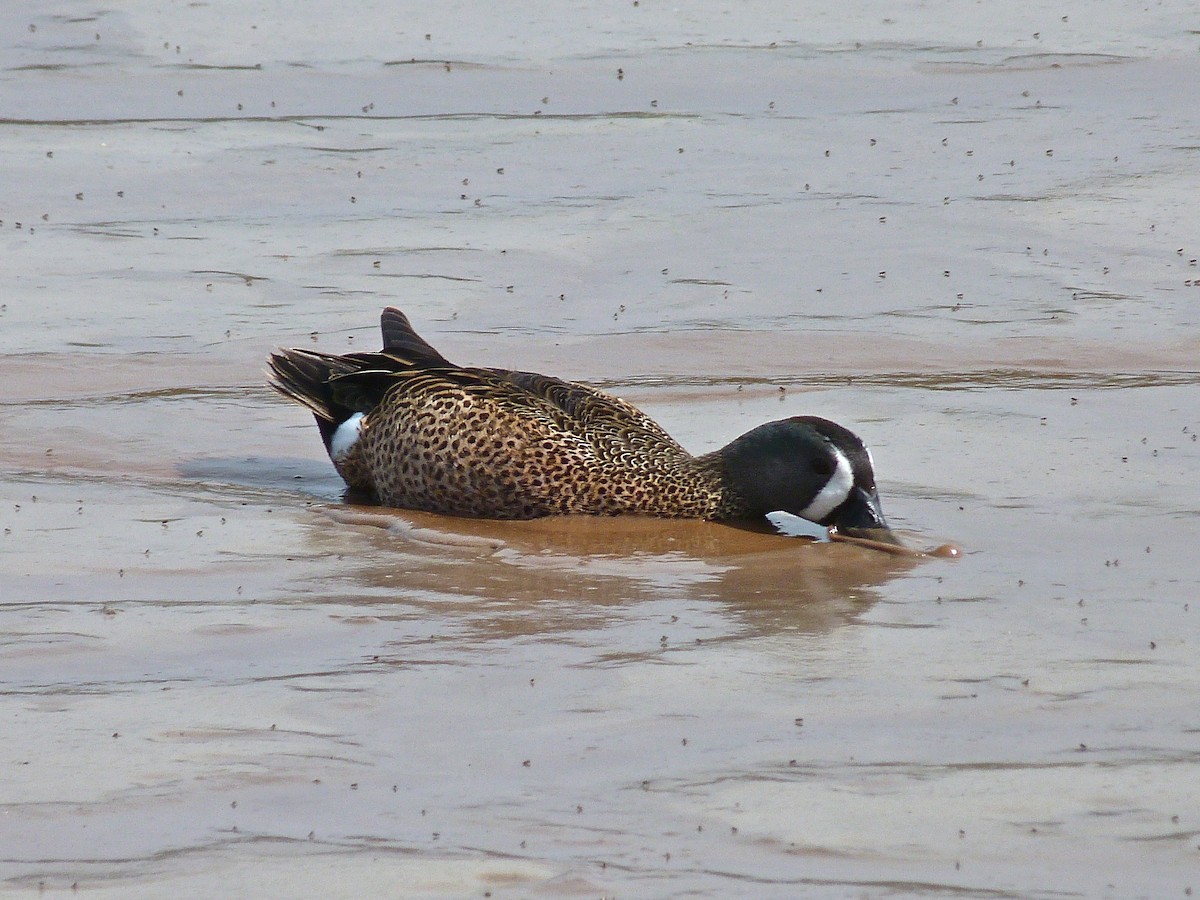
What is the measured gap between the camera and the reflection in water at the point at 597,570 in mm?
6004

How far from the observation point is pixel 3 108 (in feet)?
43.9

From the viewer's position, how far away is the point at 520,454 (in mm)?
7172

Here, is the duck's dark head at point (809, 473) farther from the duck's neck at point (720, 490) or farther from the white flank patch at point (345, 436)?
the white flank patch at point (345, 436)

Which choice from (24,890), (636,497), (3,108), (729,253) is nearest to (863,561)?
(636,497)

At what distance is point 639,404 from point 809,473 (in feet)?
5.26

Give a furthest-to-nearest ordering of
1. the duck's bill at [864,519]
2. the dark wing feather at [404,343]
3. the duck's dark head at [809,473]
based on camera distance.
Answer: the dark wing feather at [404,343] → the duck's dark head at [809,473] → the duck's bill at [864,519]

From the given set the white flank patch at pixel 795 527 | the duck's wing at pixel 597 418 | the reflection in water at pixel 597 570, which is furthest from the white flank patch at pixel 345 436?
the white flank patch at pixel 795 527

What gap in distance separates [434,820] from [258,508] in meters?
3.02

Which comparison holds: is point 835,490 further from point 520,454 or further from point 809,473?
point 520,454

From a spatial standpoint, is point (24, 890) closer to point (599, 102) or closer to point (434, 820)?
point (434, 820)

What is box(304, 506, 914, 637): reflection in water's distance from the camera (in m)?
6.00

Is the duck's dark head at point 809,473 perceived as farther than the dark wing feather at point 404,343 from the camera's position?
No

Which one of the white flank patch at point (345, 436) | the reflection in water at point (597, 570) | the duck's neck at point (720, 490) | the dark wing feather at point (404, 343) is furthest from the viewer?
the dark wing feather at point (404, 343)

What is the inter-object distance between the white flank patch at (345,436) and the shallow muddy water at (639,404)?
15cm
